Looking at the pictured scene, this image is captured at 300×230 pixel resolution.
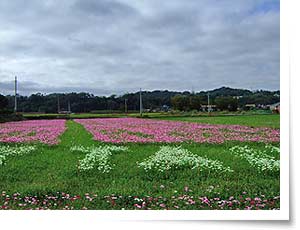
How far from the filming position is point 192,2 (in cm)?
266

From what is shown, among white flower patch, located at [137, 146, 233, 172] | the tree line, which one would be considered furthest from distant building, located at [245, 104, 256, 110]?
white flower patch, located at [137, 146, 233, 172]

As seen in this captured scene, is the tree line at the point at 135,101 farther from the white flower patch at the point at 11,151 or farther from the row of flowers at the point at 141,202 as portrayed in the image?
the row of flowers at the point at 141,202

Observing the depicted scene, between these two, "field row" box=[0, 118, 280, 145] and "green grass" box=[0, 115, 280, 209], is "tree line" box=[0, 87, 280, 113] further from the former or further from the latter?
"green grass" box=[0, 115, 280, 209]

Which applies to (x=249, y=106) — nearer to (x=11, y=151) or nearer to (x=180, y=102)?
(x=180, y=102)

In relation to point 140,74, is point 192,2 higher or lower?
higher

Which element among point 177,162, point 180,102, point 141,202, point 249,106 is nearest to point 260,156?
point 249,106

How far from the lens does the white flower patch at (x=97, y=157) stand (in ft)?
8.51

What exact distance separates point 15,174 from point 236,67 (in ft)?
5.80

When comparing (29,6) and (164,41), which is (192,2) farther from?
(29,6)

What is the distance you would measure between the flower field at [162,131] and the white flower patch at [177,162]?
16cm

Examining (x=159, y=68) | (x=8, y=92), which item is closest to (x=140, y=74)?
(x=159, y=68)

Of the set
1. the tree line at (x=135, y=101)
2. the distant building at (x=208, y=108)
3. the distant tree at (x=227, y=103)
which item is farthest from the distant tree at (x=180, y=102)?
the distant tree at (x=227, y=103)

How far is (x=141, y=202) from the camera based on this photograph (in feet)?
7.67
